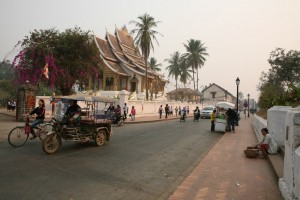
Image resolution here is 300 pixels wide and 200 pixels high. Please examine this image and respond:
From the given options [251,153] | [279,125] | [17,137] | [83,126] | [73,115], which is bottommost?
[251,153]

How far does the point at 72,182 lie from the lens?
641 centimetres

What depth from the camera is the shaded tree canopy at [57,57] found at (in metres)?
26.6

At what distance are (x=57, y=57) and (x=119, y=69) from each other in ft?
65.6

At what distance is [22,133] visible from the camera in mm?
11039

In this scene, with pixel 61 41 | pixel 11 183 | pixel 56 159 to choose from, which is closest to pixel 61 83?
pixel 61 41

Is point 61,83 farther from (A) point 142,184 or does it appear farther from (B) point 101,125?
(A) point 142,184

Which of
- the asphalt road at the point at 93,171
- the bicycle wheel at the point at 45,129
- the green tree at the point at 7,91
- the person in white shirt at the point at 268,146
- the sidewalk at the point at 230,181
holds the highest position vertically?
the green tree at the point at 7,91

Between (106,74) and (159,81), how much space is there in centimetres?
Answer: 1679

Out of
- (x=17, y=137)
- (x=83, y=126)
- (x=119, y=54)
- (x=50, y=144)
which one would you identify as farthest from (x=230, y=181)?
(x=119, y=54)

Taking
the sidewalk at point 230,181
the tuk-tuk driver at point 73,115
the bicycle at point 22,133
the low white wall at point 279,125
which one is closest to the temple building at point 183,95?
the low white wall at point 279,125

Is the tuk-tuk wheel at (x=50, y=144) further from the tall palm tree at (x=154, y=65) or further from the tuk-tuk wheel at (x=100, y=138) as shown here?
the tall palm tree at (x=154, y=65)

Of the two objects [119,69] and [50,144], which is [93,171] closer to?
[50,144]

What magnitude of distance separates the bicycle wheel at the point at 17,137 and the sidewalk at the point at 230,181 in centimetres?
668

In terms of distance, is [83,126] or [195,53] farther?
[195,53]
